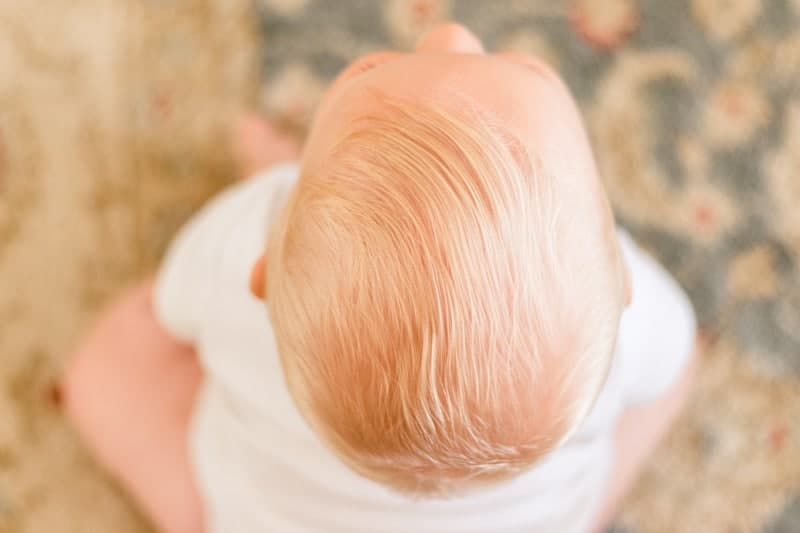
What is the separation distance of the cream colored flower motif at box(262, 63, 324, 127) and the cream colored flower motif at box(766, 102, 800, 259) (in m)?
0.56

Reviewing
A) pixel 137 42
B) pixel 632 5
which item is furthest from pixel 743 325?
pixel 137 42

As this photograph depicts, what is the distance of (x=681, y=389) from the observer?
0.81m

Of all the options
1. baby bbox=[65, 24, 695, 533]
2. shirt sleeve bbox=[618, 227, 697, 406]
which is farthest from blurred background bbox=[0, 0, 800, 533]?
baby bbox=[65, 24, 695, 533]

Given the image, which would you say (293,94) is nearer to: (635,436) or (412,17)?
(412,17)

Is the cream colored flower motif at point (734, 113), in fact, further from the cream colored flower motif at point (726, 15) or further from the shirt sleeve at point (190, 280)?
the shirt sleeve at point (190, 280)

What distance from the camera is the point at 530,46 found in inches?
35.4

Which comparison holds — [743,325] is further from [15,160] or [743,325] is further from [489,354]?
[15,160]

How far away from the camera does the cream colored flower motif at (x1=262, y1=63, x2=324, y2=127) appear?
91cm

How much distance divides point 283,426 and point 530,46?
1.92 ft

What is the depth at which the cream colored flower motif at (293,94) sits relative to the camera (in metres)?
0.91

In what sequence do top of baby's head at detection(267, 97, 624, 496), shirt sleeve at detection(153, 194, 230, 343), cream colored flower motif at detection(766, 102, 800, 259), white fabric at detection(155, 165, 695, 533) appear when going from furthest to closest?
cream colored flower motif at detection(766, 102, 800, 259) → shirt sleeve at detection(153, 194, 230, 343) → white fabric at detection(155, 165, 695, 533) → top of baby's head at detection(267, 97, 624, 496)

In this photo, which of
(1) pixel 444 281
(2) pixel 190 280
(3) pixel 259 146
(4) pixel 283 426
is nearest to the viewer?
(1) pixel 444 281

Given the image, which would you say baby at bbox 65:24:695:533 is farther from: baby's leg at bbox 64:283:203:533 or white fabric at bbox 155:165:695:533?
baby's leg at bbox 64:283:203:533

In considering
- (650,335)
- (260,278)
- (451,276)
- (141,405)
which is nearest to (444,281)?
(451,276)
